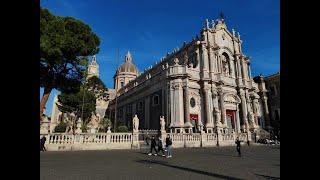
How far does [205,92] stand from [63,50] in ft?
69.2

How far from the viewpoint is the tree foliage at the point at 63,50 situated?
2500 cm

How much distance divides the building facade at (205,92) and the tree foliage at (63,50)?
8.47m

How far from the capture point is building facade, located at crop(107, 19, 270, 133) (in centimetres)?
3700

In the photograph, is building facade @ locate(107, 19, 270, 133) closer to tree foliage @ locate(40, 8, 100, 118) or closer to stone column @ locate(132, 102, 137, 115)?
stone column @ locate(132, 102, 137, 115)

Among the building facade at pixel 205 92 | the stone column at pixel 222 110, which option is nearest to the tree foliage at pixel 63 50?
the building facade at pixel 205 92

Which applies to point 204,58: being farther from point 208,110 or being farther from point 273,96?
point 273,96

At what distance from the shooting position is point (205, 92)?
3919 cm

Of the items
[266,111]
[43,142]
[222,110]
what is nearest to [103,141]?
[43,142]

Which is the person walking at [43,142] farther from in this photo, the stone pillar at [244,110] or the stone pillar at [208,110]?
the stone pillar at [244,110]

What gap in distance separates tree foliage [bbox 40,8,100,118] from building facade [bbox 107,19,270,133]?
8466 mm
